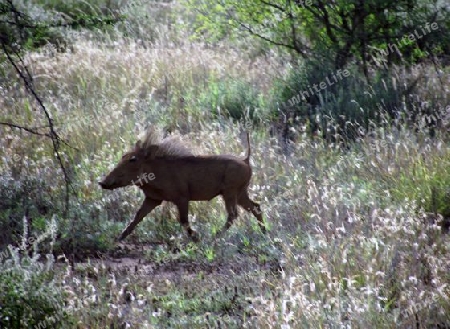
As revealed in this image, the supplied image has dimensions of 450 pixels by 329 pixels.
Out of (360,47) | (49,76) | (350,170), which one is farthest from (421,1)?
(49,76)

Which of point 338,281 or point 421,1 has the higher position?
point 421,1

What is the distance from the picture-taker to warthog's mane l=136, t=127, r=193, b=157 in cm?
795

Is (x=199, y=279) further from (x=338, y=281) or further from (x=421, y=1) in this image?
(x=421, y=1)

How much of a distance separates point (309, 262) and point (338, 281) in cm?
28

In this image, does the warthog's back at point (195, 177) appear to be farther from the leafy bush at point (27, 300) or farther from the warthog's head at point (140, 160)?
the leafy bush at point (27, 300)

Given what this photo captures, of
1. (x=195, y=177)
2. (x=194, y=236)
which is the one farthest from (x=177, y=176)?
(x=194, y=236)

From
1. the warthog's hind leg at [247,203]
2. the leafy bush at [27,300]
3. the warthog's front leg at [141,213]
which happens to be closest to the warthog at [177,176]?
the warthog's front leg at [141,213]

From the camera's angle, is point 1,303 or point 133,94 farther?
point 133,94

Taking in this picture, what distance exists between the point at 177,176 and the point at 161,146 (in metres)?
0.32

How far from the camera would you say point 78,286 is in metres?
6.57

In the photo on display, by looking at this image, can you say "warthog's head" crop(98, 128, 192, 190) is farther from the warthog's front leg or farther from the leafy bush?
the leafy bush

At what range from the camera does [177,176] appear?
7898 mm

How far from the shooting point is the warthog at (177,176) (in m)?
7.87

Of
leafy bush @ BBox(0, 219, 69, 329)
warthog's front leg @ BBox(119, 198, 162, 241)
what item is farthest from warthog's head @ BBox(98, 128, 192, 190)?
leafy bush @ BBox(0, 219, 69, 329)
